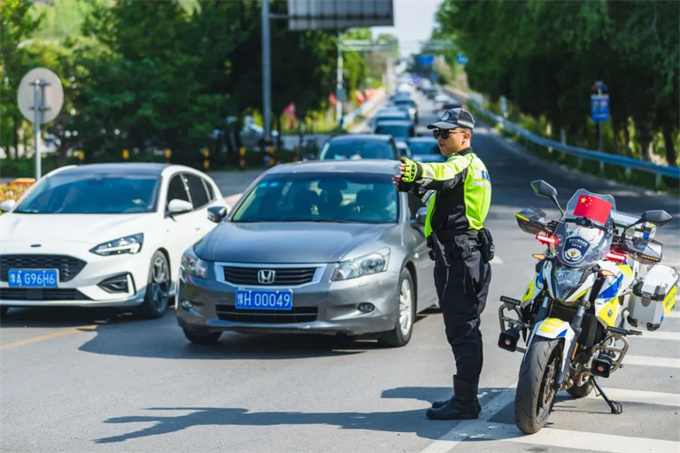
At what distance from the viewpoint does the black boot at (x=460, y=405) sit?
818 cm

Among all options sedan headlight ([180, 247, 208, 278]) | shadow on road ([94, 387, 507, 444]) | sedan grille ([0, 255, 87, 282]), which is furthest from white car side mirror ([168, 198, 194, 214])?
shadow on road ([94, 387, 507, 444])

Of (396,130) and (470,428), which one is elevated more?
(470,428)

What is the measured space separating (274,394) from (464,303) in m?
1.67

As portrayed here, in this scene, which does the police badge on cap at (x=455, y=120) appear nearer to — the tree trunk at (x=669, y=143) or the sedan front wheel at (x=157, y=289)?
the sedan front wheel at (x=157, y=289)

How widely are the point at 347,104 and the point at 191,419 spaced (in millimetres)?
116211

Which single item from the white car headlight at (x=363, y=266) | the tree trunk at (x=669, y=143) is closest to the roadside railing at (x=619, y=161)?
the tree trunk at (x=669, y=143)

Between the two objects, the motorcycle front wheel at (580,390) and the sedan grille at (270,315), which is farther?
the sedan grille at (270,315)

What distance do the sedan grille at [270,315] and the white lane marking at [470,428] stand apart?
2028 mm

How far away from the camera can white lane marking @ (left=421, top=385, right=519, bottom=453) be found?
24.7ft

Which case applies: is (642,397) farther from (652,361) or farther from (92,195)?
(92,195)

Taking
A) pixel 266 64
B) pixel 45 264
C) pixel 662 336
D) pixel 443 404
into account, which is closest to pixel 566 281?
pixel 443 404

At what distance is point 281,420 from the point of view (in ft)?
27.0

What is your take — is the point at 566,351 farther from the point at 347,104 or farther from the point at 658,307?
the point at 347,104

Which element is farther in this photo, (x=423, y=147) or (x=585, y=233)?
(x=423, y=147)
